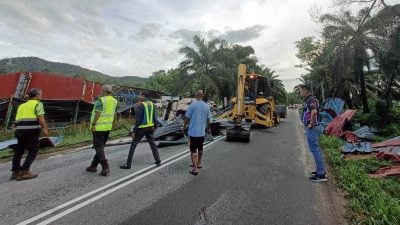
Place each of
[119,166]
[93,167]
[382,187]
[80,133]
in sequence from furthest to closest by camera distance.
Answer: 1. [80,133]
2. [119,166]
3. [93,167]
4. [382,187]

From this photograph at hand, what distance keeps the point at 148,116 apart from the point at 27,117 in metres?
2.59

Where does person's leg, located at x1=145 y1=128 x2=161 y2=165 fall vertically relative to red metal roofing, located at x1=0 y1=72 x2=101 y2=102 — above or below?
below

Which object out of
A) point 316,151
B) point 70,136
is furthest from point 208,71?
point 316,151

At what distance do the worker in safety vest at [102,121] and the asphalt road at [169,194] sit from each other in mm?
390

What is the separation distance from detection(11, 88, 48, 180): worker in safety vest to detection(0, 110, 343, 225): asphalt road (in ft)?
0.95

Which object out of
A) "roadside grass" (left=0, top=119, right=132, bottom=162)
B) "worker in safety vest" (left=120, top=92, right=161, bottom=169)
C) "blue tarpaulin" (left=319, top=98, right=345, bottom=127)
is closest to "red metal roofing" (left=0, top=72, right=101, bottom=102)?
"roadside grass" (left=0, top=119, right=132, bottom=162)

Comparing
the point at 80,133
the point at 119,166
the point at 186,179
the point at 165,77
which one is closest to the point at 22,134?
the point at 119,166

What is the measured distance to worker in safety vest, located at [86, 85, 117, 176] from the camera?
286 inches

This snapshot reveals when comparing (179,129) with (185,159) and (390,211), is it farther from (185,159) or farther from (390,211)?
(390,211)

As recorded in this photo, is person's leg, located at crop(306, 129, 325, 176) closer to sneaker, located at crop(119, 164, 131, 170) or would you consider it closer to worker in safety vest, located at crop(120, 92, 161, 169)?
worker in safety vest, located at crop(120, 92, 161, 169)

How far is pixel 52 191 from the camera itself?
5.98 m

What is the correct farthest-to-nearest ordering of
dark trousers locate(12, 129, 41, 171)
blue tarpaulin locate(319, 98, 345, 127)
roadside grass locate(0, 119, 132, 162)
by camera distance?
blue tarpaulin locate(319, 98, 345, 127)
roadside grass locate(0, 119, 132, 162)
dark trousers locate(12, 129, 41, 171)

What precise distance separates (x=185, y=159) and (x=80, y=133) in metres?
8.56

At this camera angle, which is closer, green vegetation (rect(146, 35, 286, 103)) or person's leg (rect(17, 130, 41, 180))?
person's leg (rect(17, 130, 41, 180))
